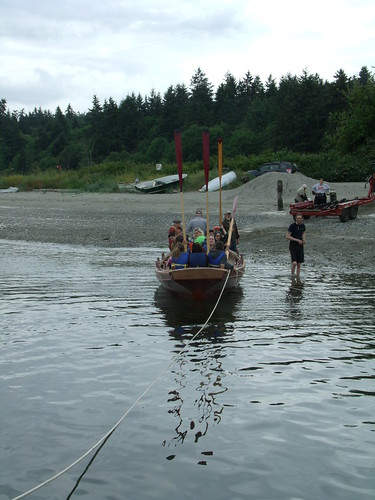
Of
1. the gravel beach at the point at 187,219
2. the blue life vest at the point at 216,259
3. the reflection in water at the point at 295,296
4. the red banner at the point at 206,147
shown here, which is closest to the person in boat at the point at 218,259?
the blue life vest at the point at 216,259

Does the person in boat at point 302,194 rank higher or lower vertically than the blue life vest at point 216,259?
higher

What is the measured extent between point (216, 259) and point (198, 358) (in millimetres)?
4076

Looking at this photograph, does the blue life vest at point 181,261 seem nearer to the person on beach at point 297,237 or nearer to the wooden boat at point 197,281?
the wooden boat at point 197,281

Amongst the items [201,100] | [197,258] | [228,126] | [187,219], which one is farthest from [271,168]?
[201,100]

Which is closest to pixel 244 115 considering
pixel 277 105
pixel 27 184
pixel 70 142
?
pixel 277 105

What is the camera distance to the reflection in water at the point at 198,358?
7.45 metres

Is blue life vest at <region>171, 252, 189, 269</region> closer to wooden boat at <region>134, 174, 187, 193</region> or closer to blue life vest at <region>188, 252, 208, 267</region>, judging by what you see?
blue life vest at <region>188, 252, 208, 267</region>

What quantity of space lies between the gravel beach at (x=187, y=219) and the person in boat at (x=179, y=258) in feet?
20.4

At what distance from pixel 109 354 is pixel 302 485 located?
14.7 feet

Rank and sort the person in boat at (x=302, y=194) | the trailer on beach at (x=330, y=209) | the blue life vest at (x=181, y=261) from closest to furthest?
the blue life vest at (x=181, y=261), the trailer on beach at (x=330, y=209), the person in boat at (x=302, y=194)

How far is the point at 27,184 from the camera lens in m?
58.8

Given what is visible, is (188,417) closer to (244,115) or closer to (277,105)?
(277,105)

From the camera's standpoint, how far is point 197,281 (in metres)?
13.0

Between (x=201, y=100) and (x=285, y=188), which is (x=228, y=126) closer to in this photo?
(x=201, y=100)
